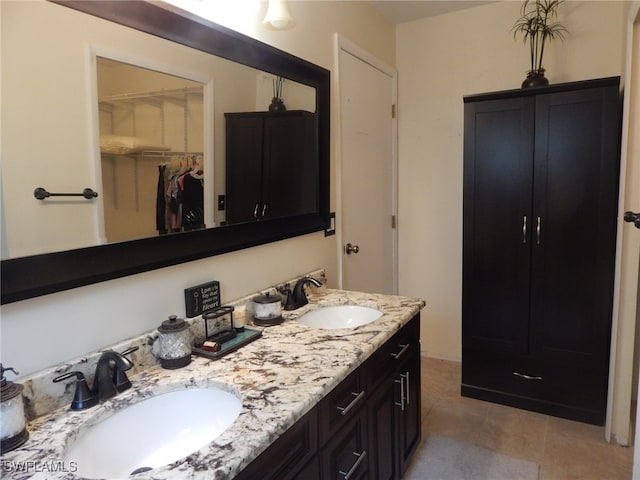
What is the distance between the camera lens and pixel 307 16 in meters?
2.16

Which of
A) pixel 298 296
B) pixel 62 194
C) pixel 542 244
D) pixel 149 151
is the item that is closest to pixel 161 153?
pixel 149 151

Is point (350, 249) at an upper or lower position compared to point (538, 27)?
lower

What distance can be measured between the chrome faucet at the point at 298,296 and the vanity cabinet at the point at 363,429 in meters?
0.46

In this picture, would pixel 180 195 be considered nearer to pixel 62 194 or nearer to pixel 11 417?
pixel 62 194

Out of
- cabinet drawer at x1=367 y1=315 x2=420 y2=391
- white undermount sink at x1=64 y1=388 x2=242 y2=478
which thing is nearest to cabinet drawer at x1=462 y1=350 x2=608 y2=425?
cabinet drawer at x1=367 y1=315 x2=420 y2=391

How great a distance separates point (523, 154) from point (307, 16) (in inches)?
56.0

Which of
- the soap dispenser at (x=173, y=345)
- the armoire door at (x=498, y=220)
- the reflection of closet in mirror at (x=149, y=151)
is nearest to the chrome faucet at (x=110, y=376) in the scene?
the soap dispenser at (x=173, y=345)

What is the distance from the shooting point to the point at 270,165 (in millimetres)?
1908

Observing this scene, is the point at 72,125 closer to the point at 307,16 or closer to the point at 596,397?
the point at 307,16

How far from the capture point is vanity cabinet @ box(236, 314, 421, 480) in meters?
1.11

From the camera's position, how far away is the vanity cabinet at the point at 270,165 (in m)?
1.70

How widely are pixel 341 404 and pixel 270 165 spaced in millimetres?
1056

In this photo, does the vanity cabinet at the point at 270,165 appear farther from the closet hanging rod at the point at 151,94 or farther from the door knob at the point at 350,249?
the door knob at the point at 350,249

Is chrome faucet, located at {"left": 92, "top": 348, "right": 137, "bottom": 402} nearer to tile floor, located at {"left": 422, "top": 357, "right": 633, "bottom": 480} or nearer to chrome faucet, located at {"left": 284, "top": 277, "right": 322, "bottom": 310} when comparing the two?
chrome faucet, located at {"left": 284, "top": 277, "right": 322, "bottom": 310}
